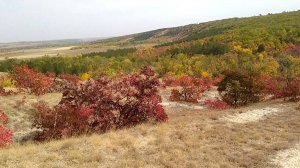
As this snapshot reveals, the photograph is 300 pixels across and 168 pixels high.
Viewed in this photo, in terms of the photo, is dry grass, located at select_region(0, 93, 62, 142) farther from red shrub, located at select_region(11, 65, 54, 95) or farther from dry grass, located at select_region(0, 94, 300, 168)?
dry grass, located at select_region(0, 94, 300, 168)

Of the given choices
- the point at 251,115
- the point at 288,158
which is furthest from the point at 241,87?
the point at 288,158

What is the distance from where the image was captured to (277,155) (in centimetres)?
1312

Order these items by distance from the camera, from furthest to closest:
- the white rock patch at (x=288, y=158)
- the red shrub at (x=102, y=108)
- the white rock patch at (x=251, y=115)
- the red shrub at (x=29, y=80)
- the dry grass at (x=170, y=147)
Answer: the red shrub at (x=29, y=80) → the white rock patch at (x=251, y=115) → the red shrub at (x=102, y=108) → the white rock patch at (x=288, y=158) → the dry grass at (x=170, y=147)

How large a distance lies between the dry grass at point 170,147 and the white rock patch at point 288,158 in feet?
0.80

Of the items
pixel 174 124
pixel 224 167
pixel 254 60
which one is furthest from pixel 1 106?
pixel 254 60

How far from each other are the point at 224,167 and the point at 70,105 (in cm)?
717

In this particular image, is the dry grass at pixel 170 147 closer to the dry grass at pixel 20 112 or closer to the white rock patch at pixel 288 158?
the white rock patch at pixel 288 158

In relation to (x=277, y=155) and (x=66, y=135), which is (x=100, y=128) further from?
(x=277, y=155)

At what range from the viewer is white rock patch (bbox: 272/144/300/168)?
12268 mm

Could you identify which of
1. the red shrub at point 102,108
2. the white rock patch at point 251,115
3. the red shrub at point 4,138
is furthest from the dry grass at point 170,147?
the red shrub at point 102,108

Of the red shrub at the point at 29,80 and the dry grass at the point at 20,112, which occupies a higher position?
the red shrub at the point at 29,80

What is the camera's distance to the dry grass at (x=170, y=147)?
11766 millimetres

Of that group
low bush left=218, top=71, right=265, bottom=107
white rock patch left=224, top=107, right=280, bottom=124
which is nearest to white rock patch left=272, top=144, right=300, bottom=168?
white rock patch left=224, top=107, right=280, bottom=124

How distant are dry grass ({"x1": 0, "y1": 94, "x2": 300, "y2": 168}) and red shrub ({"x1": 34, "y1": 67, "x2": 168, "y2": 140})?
Result: 3.89ft
